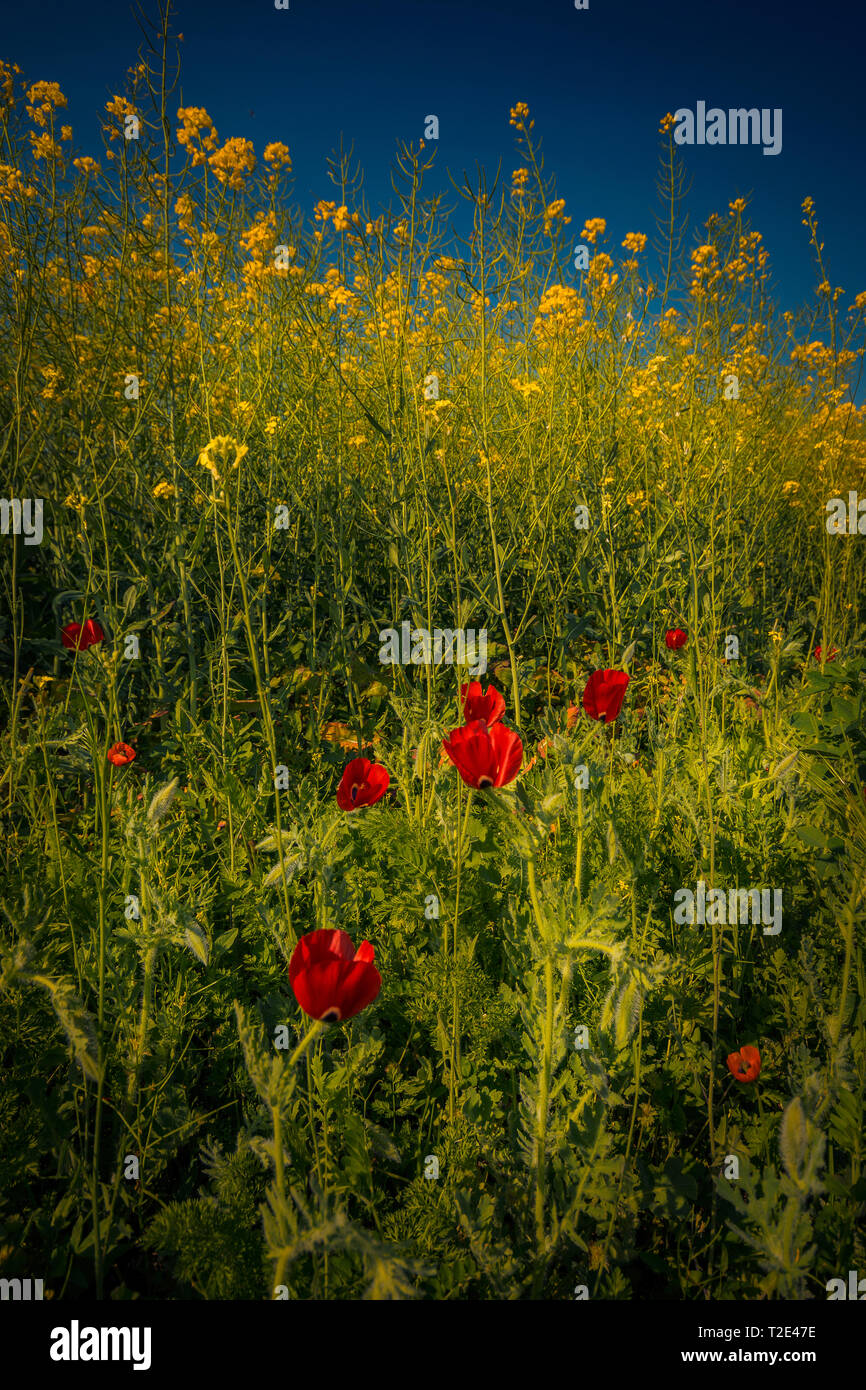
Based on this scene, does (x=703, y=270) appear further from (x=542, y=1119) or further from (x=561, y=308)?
(x=542, y=1119)

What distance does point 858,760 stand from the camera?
1991mm

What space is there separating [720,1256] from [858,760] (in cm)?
134

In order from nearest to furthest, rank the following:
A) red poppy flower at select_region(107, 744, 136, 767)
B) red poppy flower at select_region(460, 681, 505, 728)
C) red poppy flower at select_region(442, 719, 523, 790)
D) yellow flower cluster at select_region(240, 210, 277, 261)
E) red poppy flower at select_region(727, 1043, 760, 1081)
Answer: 1. red poppy flower at select_region(442, 719, 523, 790)
2. red poppy flower at select_region(727, 1043, 760, 1081)
3. red poppy flower at select_region(460, 681, 505, 728)
4. red poppy flower at select_region(107, 744, 136, 767)
5. yellow flower cluster at select_region(240, 210, 277, 261)

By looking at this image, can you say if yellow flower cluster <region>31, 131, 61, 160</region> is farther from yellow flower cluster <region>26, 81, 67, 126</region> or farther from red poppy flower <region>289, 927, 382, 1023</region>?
red poppy flower <region>289, 927, 382, 1023</region>

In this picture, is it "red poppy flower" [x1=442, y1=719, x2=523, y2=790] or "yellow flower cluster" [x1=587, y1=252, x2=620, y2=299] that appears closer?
"red poppy flower" [x1=442, y1=719, x2=523, y2=790]

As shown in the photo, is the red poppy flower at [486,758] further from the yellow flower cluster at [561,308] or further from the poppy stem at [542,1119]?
the yellow flower cluster at [561,308]

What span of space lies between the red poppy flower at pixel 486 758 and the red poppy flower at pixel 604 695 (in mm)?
451

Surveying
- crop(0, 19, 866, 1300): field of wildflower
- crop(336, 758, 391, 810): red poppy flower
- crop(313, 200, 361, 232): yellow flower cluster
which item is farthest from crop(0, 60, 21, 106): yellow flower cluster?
crop(336, 758, 391, 810): red poppy flower

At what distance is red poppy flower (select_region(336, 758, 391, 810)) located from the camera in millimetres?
1279

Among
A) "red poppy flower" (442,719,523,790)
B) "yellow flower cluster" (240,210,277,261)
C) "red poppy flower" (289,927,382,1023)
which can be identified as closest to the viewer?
"red poppy flower" (289,927,382,1023)

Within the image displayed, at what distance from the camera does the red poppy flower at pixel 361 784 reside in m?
1.28
